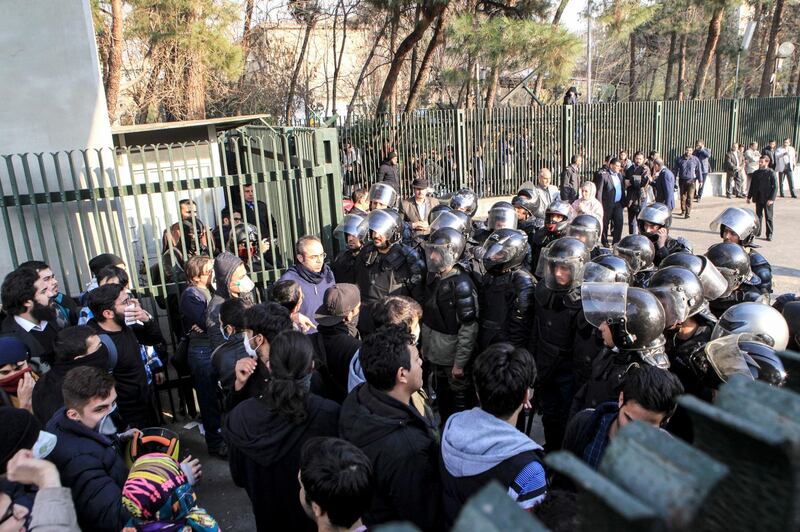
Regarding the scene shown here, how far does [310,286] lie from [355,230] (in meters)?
1.08

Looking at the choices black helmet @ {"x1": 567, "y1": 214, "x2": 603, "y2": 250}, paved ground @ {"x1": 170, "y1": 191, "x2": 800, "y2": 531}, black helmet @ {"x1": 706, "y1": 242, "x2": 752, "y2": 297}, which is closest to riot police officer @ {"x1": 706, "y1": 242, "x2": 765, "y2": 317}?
black helmet @ {"x1": 706, "y1": 242, "x2": 752, "y2": 297}

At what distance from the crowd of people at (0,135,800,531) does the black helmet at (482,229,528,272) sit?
1 cm

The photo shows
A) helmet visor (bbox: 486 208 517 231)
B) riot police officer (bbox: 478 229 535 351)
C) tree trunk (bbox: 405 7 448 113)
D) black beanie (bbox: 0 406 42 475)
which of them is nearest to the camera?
black beanie (bbox: 0 406 42 475)

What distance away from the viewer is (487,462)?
2.22 meters

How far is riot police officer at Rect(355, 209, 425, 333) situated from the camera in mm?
5402

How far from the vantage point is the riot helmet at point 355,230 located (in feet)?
19.3

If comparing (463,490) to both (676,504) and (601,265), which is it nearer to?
(676,504)

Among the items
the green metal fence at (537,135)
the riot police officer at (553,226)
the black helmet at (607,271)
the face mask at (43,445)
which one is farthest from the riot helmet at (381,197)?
the green metal fence at (537,135)

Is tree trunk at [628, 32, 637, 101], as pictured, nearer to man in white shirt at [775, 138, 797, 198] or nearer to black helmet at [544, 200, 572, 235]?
man in white shirt at [775, 138, 797, 198]

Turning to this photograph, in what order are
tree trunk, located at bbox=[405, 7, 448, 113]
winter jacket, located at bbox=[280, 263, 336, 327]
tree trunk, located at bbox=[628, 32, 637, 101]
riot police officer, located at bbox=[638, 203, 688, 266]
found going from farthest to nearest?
tree trunk, located at bbox=[628, 32, 637, 101]
tree trunk, located at bbox=[405, 7, 448, 113]
riot police officer, located at bbox=[638, 203, 688, 266]
winter jacket, located at bbox=[280, 263, 336, 327]

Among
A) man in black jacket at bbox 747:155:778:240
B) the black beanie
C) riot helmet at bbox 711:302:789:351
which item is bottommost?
man in black jacket at bbox 747:155:778:240

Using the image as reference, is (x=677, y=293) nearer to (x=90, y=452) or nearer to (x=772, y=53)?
(x=90, y=452)

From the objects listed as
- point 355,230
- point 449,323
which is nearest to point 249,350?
point 449,323

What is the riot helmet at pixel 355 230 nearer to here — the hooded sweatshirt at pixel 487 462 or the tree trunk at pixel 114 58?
the hooded sweatshirt at pixel 487 462
